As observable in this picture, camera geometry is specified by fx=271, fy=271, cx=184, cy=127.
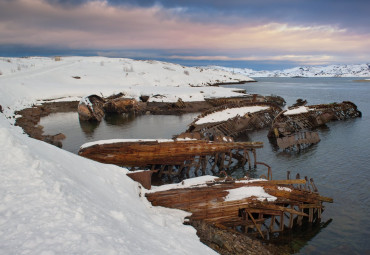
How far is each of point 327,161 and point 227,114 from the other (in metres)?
16.8

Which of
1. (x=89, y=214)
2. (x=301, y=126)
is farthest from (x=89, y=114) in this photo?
(x=89, y=214)

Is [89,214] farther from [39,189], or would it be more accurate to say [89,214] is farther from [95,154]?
[95,154]

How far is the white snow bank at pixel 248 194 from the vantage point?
42.9ft

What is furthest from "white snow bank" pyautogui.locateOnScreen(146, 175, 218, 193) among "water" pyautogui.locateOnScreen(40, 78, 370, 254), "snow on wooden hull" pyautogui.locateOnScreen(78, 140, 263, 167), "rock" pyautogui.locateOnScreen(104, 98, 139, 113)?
"rock" pyautogui.locateOnScreen(104, 98, 139, 113)

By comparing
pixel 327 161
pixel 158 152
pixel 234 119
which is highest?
pixel 234 119

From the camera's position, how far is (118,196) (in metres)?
10.8

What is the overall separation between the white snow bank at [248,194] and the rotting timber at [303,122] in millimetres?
15916

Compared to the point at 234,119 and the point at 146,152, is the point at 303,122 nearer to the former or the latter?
the point at 234,119

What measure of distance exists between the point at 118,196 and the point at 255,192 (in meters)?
6.69

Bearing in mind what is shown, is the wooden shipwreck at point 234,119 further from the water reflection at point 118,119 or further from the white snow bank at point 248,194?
the water reflection at point 118,119

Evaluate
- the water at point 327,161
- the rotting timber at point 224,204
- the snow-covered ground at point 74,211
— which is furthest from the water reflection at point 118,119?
the rotting timber at point 224,204

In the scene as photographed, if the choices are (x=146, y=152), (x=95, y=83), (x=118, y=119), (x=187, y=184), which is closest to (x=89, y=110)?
(x=118, y=119)

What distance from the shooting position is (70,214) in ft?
23.7

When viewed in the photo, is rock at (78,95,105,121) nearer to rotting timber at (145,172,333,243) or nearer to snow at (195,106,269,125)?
snow at (195,106,269,125)
